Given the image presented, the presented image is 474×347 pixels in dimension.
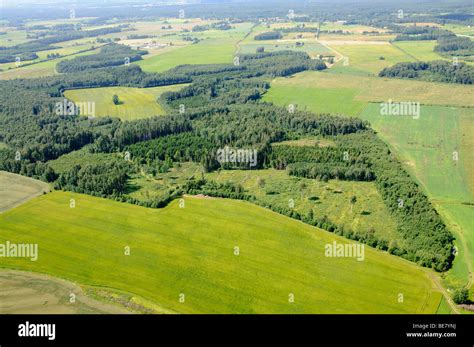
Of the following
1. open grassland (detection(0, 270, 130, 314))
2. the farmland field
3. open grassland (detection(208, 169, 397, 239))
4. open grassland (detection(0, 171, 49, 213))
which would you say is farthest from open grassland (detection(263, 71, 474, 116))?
open grassland (detection(0, 270, 130, 314))

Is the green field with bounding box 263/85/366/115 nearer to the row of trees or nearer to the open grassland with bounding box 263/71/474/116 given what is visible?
the open grassland with bounding box 263/71/474/116

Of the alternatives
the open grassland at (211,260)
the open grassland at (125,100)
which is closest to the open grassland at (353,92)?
the open grassland at (125,100)

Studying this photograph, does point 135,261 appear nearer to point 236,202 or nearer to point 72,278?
point 72,278

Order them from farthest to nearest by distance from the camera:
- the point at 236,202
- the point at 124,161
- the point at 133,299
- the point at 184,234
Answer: the point at 124,161
the point at 236,202
the point at 184,234
the point at 133,299

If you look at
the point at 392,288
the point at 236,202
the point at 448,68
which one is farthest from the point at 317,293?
the point at 448,68

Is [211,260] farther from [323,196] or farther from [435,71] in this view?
[435,71]

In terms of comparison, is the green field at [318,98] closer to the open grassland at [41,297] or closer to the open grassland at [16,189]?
the open grassland at [16,189]
